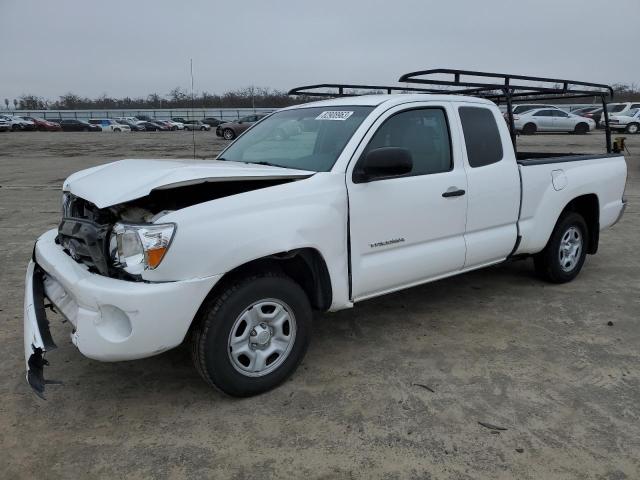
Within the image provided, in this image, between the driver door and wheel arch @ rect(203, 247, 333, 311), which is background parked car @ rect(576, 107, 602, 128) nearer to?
the driver door

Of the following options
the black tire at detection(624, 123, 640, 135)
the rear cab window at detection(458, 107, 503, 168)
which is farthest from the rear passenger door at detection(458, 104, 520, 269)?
the black tire at detection(624, 123, 640, 135)

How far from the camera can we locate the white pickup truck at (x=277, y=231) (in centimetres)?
272

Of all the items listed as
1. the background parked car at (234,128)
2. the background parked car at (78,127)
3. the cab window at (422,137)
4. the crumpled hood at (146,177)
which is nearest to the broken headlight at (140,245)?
the crumpled hood at (146,177)

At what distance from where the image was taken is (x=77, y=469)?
2535mm

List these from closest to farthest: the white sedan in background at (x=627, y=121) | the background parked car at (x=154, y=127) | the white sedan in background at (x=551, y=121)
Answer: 1. the white sedan in background at (x=551, y=121)
2. the white sedan in background at (x=627, y=121)
3. the background parked car at (x=154, y=127)

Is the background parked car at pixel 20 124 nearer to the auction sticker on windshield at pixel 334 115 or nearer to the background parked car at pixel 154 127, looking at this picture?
the background parked car at pixel 154 127

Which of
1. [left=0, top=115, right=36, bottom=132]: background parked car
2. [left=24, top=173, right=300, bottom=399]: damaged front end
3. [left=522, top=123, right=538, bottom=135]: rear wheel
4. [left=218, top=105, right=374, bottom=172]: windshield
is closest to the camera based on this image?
[left=24, top=173, right=300, bottom=399]: damaged front end

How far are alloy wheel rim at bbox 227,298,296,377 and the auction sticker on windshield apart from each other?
1.49m

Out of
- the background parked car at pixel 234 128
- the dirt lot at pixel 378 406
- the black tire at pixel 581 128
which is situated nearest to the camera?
the dirt lot at pixel 378 406

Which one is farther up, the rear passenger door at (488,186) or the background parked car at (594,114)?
the background parked car at (594,114)

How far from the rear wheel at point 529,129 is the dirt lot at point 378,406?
86.0 feet

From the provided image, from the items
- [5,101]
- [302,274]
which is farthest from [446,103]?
[5,101]

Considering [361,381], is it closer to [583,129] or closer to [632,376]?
[632,376]

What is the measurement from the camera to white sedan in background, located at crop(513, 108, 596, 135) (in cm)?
2906
